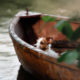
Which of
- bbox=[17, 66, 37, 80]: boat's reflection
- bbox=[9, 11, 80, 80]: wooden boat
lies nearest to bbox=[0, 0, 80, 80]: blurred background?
bbox=[17, 66, 37, 80]: boat's reflection

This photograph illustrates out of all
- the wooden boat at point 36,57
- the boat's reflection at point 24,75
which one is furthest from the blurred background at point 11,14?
the wooden boat at point 36,57

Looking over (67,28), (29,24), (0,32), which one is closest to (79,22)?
(67,28)

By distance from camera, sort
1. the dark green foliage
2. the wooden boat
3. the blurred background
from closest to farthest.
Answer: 1. the dark green foliage
2. the wooden boat
3. the blurred background

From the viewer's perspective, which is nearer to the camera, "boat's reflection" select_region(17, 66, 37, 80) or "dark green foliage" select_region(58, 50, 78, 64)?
"dark green foliage" select_region(58, 50, 78, 64)

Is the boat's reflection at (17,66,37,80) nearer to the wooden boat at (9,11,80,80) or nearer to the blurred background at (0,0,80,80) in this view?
the blurred background at (0,0,80,80)

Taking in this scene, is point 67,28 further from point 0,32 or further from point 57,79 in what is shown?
point 0,32

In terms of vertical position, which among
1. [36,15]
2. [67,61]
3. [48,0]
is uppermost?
[67,61]

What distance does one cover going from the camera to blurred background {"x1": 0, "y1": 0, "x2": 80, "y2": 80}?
15.5 feet

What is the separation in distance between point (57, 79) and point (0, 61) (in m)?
1.89

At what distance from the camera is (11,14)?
9.03 meters

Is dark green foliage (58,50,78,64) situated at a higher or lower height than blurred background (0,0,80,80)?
higher

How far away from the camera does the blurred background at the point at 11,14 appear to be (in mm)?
4730

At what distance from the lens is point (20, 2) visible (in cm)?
1065

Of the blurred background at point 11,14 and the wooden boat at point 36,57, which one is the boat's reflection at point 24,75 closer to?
the blurred background at point 11,14
